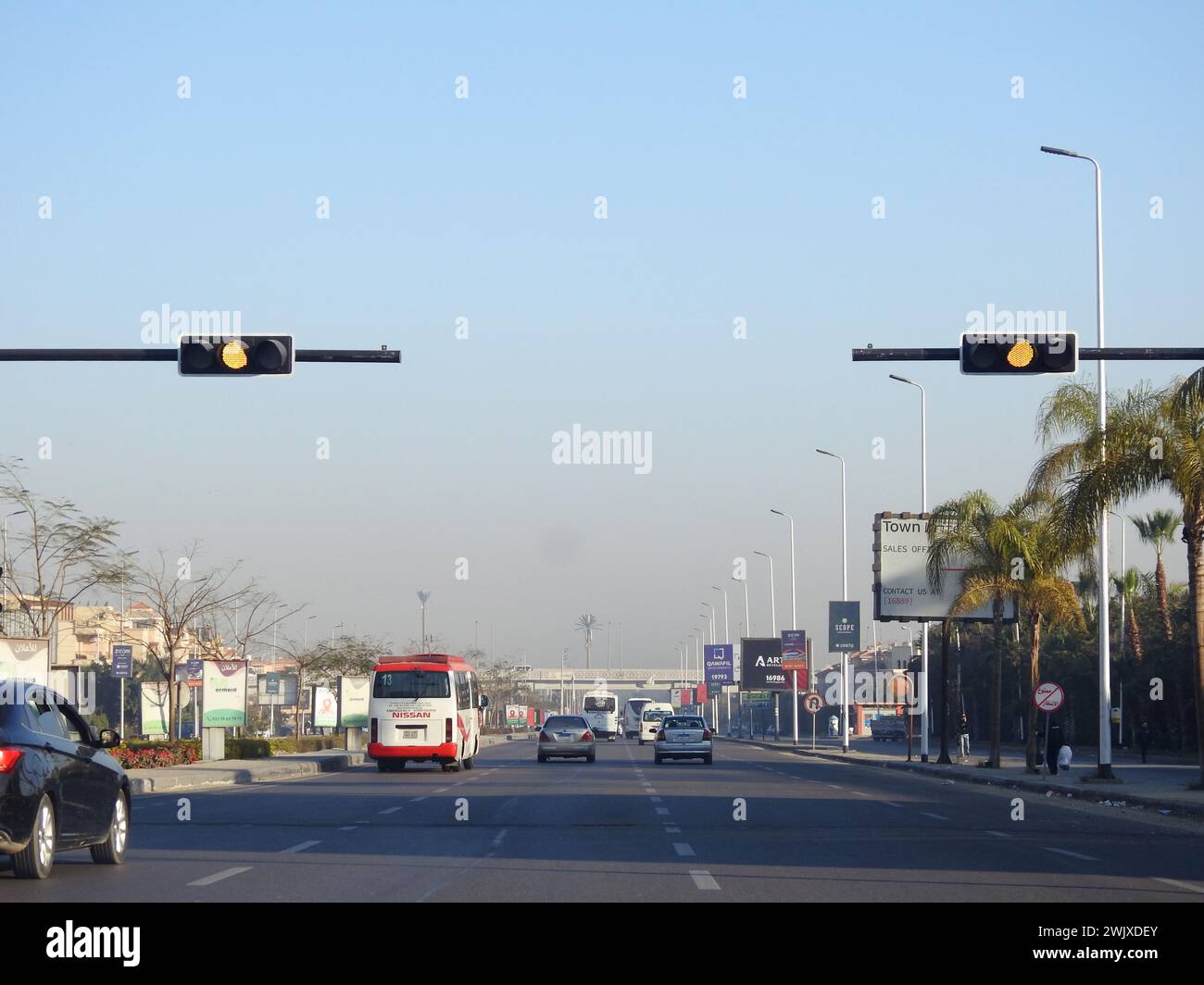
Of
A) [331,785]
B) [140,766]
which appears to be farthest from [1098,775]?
[140,766]

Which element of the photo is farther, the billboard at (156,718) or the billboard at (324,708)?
the billboard at (324,708)

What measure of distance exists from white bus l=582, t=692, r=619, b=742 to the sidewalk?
48.0 meters

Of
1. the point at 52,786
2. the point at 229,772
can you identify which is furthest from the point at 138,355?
the point at 229,772

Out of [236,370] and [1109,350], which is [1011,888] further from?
[236,370]

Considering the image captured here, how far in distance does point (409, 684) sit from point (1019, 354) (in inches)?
964

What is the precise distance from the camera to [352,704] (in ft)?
211

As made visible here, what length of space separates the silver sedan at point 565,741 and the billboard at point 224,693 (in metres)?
10.5

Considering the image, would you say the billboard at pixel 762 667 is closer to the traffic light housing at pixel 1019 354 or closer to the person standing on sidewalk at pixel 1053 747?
the person standing on sidewalk at pixel 1053 747

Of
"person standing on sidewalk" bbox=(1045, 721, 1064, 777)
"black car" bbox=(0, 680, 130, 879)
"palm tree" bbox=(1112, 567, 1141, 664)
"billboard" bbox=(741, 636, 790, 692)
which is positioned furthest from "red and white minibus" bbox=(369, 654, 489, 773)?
"billboard" bbox=(741, 636, 790, 692)

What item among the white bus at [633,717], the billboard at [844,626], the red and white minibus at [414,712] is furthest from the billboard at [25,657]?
the white bus at [633,717]

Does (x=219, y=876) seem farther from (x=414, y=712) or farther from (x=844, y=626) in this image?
(x=844, y=626)

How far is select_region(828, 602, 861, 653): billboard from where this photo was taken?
69.1m

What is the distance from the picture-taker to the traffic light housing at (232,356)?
20.9 meters
